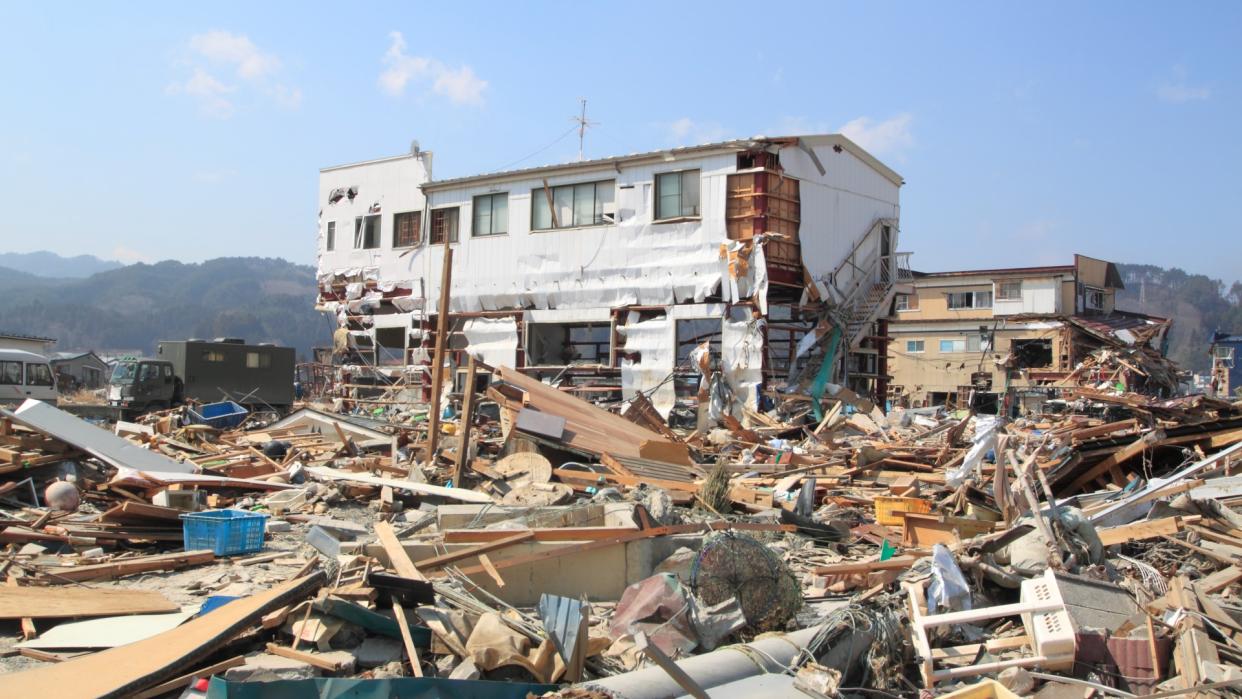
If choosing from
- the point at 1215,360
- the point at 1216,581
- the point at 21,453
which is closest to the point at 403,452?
the point at 21,453

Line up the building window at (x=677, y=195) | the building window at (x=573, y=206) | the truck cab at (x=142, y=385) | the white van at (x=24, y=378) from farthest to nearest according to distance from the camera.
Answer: the truck cab at (x=142, y=385), the white van at (x=24, y=378), the building window at (x=573, y=206), the building window at (x=677, y=195)

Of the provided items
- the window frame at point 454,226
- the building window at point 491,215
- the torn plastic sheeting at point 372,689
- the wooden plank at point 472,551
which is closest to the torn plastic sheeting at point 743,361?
the building window at point 491,215

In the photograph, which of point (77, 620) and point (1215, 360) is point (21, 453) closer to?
point (77, 620)

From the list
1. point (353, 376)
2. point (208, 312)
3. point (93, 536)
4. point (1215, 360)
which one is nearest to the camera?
point (93, 536)

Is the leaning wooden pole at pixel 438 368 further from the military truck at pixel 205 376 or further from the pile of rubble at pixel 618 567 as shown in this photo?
the military truck at pixel 205 376

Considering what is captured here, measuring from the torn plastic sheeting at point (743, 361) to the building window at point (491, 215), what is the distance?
738 cm

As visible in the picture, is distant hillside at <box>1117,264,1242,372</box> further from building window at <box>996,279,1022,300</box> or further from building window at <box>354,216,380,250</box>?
building window at <box>354,216,380,250</box>

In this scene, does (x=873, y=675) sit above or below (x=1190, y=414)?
below

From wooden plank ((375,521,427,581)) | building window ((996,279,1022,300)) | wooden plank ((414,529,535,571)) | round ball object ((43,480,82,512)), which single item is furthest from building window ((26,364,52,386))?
building window ((996,279,1022,300))

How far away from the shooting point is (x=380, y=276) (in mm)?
28391

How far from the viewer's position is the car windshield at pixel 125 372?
27703mm

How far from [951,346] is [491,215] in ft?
97.5

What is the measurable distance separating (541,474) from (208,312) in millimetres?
154172

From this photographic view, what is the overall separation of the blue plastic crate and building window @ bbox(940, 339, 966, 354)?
1698 inches
